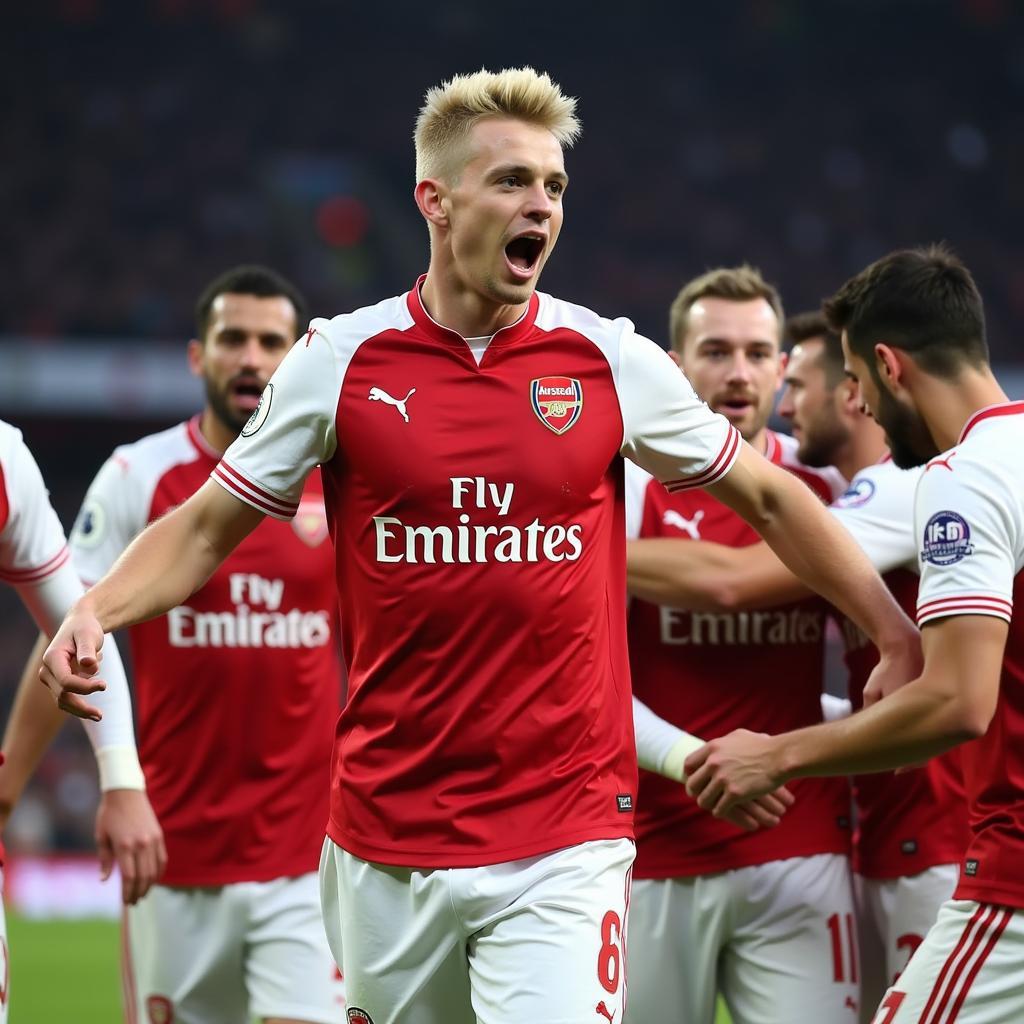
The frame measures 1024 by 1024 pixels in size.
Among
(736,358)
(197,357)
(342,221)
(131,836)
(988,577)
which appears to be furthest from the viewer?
(342,221)

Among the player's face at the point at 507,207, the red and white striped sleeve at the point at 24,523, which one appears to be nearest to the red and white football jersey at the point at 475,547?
the player's face at the point at 507,207

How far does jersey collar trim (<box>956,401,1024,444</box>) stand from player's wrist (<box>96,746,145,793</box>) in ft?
7.60

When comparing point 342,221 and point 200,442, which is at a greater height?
point 342,221

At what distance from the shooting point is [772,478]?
369 centimetres

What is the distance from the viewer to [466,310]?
3.60 m

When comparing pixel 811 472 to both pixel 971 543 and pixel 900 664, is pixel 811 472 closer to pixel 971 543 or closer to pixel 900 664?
pixel 900 664

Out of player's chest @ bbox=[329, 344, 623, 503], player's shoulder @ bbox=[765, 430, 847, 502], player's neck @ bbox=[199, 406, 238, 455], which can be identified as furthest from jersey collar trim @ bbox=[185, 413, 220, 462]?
player's chest @ bbox=[329, 344, 623, 503]

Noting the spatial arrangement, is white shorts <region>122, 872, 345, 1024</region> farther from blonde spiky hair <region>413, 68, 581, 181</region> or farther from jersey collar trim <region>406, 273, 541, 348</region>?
blonde spiky hair <region>413, 68, 581, 181</region>

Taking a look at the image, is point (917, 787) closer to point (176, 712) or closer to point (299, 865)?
point (299, 865)

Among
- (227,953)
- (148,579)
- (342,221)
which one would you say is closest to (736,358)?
(148,579)

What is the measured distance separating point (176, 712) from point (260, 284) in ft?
5.14

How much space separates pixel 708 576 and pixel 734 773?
2.19 feet

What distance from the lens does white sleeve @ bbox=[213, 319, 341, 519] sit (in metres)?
3.51

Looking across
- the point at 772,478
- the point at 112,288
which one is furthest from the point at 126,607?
the point at 112,288
